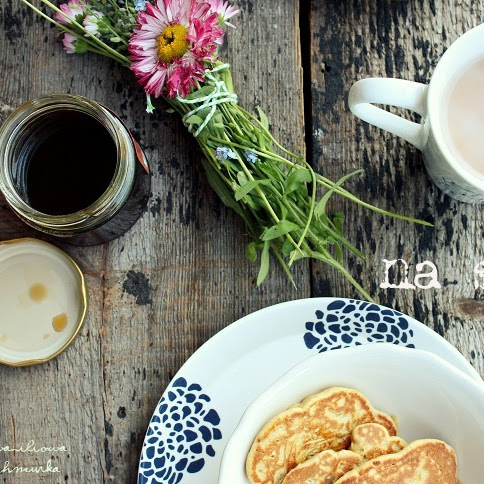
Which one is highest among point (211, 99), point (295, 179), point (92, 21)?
point (92, 21)

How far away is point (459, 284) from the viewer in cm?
96

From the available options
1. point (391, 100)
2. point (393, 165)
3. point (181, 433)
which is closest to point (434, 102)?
point (391, 100)

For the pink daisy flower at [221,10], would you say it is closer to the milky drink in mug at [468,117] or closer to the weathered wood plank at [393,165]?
the weathered wood plank at [393,165]

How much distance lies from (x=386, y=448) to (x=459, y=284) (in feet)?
0.85

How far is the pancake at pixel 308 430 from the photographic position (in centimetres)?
78

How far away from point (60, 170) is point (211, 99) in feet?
0.68

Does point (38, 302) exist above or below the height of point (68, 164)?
below

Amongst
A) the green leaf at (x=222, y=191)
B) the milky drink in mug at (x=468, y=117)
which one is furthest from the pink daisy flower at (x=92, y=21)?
the milky drink in mug at (x=468, y=117)

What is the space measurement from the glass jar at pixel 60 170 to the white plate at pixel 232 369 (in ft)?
0.71

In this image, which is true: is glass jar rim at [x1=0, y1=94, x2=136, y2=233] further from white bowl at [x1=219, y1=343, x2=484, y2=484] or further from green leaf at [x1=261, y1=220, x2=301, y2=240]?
white bowl at [x1=219, y1=343, x2=484, y2=484]

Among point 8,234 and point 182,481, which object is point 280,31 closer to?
point 8,234

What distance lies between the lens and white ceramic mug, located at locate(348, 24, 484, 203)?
79cm

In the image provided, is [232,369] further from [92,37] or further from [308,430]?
[92,37]

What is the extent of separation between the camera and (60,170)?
87cm
